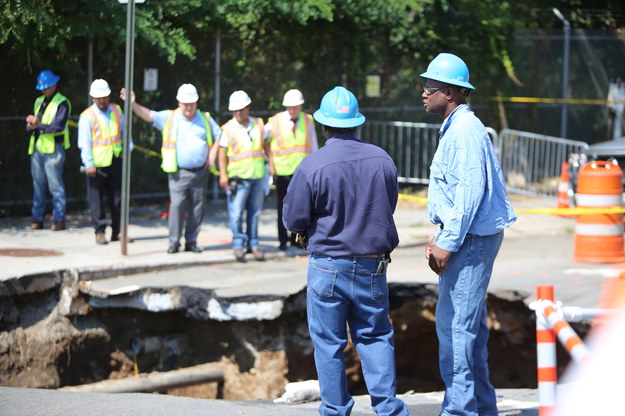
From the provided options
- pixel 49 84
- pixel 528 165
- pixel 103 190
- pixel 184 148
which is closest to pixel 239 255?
pixel 184 148

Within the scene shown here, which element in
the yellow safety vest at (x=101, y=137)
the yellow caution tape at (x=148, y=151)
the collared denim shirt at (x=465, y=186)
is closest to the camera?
the collared denim shirt at (x=465, y=186)

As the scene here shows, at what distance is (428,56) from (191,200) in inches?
265

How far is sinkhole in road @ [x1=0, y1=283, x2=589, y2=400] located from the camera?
32.0 feet

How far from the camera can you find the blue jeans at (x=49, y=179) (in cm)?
1231

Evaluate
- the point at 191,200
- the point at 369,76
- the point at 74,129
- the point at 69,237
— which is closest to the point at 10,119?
the point at 74,129

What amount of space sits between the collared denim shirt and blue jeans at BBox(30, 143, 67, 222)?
7191mm

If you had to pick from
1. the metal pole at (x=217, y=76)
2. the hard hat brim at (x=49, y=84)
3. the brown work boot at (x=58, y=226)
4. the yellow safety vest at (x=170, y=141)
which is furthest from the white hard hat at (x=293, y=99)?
the metal pole at (x=217, y=76)

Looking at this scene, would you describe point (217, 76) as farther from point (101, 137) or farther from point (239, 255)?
point (239, 255)

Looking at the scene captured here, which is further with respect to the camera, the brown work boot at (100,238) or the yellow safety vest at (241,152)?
the brown work boot at (100,238)

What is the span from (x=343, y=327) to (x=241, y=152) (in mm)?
5358

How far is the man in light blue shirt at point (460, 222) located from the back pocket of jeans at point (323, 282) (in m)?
0.57

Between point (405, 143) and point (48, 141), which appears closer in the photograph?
point (48, 141)

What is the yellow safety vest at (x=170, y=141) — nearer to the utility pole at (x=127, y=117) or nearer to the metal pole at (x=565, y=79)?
the utility pole at (x=127, y=117)

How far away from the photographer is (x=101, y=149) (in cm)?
1160
